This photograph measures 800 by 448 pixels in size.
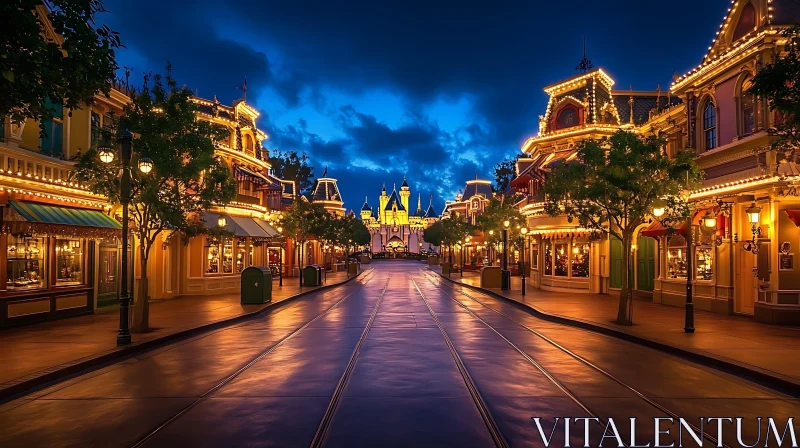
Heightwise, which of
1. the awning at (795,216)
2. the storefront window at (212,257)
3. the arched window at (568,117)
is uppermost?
the arched window at (568,117)

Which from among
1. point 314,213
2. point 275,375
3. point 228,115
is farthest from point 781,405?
point 314,213

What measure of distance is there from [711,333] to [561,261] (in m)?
17.9

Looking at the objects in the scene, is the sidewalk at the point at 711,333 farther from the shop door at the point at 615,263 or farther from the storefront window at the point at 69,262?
the storefront window at the point at 69,262

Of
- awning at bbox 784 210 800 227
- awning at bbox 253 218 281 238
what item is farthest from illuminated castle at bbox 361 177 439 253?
awning at bbox 784 210 800 227

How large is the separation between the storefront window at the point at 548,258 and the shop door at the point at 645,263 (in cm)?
609

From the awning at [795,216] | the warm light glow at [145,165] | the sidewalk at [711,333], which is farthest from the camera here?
the awning at [795,216]

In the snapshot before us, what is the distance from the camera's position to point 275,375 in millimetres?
10164

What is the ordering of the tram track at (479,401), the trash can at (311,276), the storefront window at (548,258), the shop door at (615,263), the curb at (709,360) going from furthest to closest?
the trash can at (311,276) → the storefront window at (548,258) → the shop door at (615,263) → the curb at (709,360) → the tram track at (479,401)

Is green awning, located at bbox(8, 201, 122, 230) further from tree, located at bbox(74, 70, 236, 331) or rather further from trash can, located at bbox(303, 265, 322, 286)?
trash can, located at bbox(303, 265, 322, 286)

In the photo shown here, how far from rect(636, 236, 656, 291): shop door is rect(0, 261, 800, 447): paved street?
13.8 m

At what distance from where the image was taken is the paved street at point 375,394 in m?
6.92

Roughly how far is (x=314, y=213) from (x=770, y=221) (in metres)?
35.1

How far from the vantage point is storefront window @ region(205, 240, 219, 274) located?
30.5 metres

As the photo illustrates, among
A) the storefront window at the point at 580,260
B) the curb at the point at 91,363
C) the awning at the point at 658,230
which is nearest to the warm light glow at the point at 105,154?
the curb at the point at 91,363
